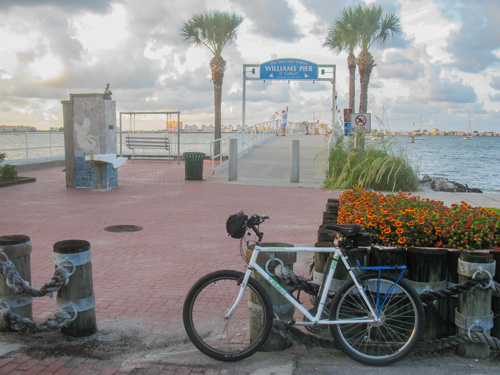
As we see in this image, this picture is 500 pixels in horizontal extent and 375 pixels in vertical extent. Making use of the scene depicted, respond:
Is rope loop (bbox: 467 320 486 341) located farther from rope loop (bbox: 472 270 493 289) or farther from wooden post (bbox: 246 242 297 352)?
wooden post (bbox: 246 242 297 352)

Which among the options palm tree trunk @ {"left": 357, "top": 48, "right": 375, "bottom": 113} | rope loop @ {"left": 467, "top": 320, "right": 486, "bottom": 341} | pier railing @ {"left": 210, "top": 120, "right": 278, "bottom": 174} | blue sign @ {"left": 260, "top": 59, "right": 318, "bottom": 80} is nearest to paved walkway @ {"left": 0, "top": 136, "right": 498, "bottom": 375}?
rope loop @ {"left": 467, "top": 320, "right": 486, "bottom": 341}

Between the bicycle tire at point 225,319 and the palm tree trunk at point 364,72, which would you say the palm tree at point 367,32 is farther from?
the bicycle tire at point 225,319

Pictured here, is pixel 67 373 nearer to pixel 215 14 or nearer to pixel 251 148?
pixel 251 148

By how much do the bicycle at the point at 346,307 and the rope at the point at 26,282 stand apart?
109cm

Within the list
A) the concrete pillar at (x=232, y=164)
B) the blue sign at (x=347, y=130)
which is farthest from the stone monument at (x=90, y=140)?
the blue sign at (x=347, y=130)

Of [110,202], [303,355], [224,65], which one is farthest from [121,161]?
[224,65]

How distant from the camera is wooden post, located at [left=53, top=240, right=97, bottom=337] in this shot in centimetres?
404

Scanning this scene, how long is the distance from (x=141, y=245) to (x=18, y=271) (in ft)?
10.8

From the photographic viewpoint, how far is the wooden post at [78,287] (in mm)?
4043

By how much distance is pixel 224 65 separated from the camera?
1078 inches

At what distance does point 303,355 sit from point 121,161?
38.6 feet

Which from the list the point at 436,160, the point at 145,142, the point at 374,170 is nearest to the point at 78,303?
the point at 374,170

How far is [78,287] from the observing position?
160 inches

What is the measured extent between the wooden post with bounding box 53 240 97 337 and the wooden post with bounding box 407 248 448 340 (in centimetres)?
270
